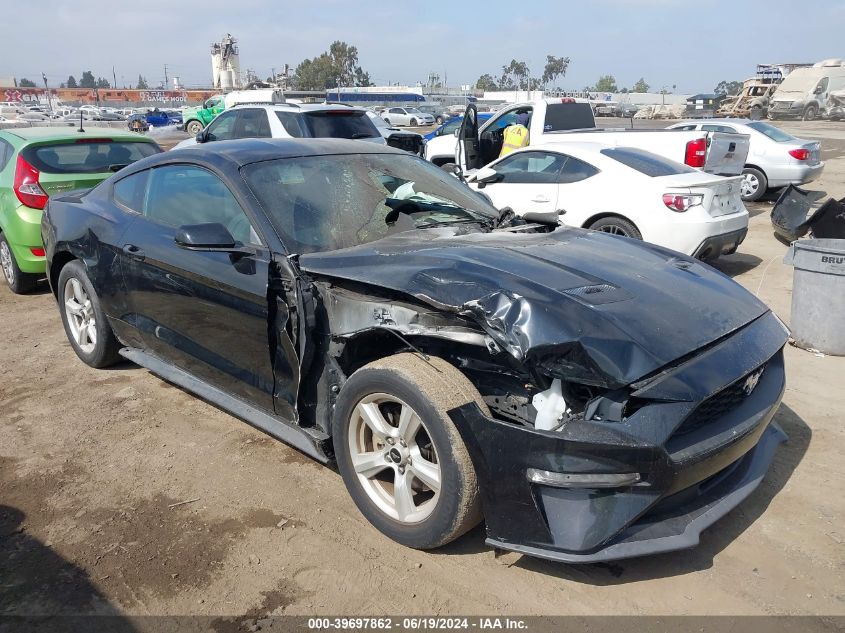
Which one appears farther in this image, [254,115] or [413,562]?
[254,115]

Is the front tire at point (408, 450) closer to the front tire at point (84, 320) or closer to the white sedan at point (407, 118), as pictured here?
the front tire at point (84, 320)

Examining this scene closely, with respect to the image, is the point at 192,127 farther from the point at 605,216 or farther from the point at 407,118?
the point at 605,216

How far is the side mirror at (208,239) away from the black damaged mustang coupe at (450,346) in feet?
0.04

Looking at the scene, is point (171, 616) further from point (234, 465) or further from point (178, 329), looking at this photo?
point (178, 329)

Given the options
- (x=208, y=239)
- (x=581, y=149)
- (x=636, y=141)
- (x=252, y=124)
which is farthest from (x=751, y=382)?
(x=252, y=124)

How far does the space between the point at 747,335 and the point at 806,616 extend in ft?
3.72

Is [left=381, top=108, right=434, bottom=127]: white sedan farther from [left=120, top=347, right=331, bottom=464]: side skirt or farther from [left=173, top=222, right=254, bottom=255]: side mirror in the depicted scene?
[left=173, top=222, right=254, bottom=255]: side mirror

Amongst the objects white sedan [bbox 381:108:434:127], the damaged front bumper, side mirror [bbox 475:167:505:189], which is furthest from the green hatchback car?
white sedan [bbox 381:108:434:127]

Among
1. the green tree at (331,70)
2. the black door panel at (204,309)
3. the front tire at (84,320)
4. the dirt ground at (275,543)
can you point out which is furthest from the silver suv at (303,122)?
the green tree at (331,70)

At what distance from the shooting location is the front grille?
2564mm

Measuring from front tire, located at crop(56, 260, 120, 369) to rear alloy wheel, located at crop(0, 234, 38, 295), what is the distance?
2.08 m

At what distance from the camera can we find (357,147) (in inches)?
167

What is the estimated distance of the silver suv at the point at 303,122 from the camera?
10422mm

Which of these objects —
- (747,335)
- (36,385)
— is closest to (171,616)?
(747,335)
